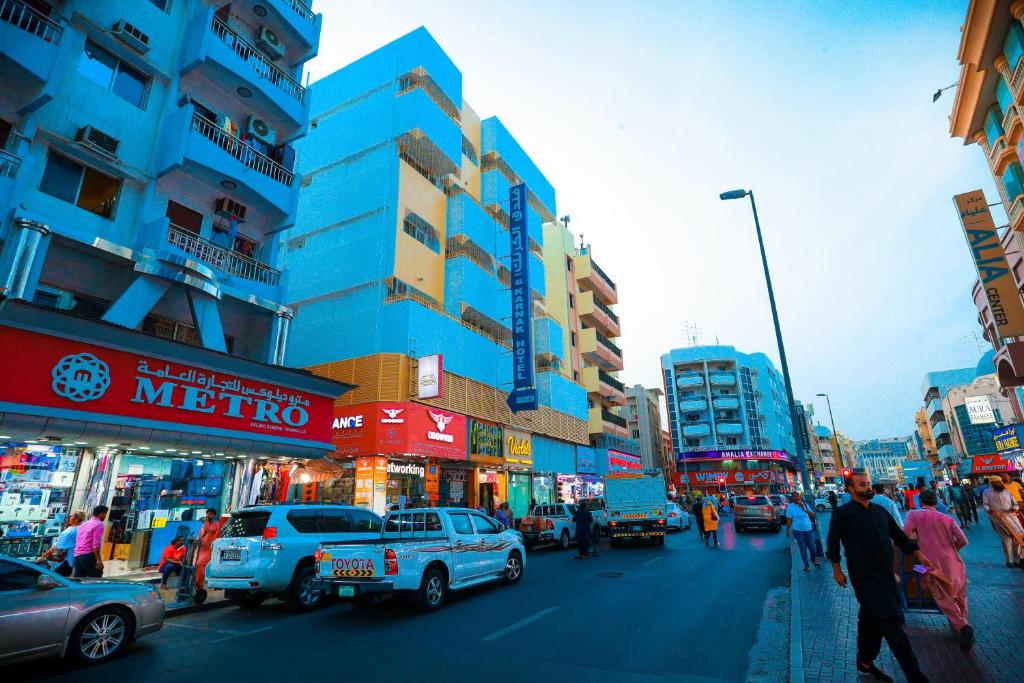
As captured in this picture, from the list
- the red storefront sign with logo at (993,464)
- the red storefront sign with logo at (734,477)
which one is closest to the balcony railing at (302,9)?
the red storefront sign with logo at (993,464)

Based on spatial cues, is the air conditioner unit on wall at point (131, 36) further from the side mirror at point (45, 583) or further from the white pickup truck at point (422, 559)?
the white pickup truck at point (422, 559)

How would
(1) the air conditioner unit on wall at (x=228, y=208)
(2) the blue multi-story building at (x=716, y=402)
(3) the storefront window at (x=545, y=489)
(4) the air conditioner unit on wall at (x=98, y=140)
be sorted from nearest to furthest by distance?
1. (4) the air conditioner unit on wall at (x=98, y=140)
2. (1) the air conditioner unit on wall at (x=228, y=208)
3. (3) the storefront window at (x=545, y=489)
4. (2) the blue multi-story building at (x=716, y=402)

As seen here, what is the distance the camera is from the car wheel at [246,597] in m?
10.1

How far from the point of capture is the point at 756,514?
83.9ft

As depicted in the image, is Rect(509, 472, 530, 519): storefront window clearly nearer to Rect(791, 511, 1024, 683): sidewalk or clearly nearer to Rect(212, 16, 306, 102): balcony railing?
Rect(791, 511, 1024, 683): sidewalk

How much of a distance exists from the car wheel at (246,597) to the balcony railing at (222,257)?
10057mm

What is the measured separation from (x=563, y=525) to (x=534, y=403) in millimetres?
7010

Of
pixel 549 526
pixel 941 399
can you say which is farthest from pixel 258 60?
pixel 941 399

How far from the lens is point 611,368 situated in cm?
5219

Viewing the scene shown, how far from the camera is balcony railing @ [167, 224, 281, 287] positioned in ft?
50.9

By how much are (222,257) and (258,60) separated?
720 centimetres

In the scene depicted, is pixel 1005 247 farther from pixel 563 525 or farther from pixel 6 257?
pixel 6 257

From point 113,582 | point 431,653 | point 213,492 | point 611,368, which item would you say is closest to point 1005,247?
point 431,653

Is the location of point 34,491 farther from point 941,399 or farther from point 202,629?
point 941,399
